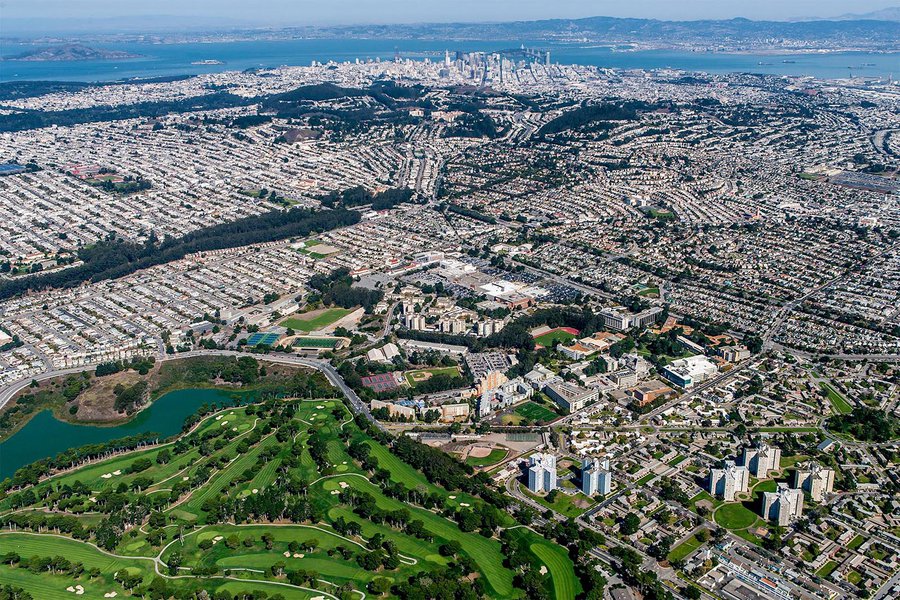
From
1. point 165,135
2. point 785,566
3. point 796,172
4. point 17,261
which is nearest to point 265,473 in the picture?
point 785,566

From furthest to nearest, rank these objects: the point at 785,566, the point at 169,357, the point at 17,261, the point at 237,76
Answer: the point at 237,76, the point at 17,261, the point at 169,357, the point at 785,566

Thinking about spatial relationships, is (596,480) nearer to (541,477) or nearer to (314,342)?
(541,477)

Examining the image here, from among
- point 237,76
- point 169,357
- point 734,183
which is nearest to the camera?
point 169,357

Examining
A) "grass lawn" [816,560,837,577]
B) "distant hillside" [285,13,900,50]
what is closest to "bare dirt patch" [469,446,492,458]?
"grass lawn" [816,560,837,577]

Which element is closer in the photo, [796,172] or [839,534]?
[839,534]

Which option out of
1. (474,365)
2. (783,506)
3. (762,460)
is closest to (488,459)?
(474,365)

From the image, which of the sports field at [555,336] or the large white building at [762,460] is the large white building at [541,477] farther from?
the sports field at [555,336]

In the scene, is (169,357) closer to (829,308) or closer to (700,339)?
(700,339)
